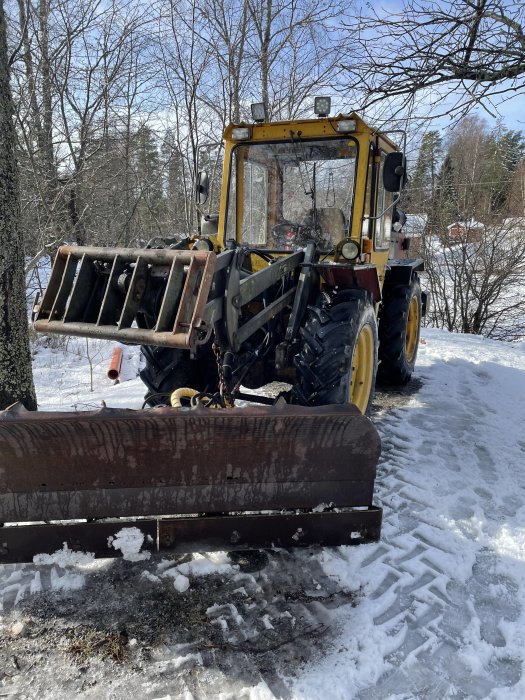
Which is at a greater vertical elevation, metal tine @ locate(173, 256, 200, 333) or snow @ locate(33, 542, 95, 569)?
metal tine @ locate(173, 256, 200, 333)

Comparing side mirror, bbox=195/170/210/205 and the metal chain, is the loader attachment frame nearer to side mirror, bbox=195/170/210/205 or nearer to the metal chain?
the metal chain

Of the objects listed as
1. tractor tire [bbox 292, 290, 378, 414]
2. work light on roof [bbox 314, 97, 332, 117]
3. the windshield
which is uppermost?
work light on roof [bbox 314, 97, 332, 117]

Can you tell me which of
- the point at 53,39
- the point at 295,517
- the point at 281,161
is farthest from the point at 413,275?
the point at 53,39

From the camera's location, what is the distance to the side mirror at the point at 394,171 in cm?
393

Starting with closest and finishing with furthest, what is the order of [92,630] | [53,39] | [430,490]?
[92,630]
[430,490]
[53,39]

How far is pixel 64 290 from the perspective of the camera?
111 inches

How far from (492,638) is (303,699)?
3.07ft

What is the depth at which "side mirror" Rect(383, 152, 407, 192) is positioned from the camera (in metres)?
3.93

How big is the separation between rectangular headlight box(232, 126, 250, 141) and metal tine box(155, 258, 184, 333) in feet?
7.74

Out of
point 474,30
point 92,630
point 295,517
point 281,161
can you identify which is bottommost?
point 92,630

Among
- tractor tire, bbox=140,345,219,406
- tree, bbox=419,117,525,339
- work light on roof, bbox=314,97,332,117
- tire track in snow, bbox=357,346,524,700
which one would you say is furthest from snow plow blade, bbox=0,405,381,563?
tree, bbox=419,117,525,339

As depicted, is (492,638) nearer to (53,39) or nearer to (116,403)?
(116,403)

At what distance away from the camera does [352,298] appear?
3.79m

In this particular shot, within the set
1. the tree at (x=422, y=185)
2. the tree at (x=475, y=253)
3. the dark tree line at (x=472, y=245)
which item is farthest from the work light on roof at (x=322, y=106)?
the tree at (x=422, y=185)
